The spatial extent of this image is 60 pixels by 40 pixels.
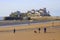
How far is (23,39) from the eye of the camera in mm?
20312

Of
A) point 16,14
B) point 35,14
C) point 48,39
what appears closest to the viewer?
point 48,39

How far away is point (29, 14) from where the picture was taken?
102m

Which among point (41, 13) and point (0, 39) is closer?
point (0, 39)

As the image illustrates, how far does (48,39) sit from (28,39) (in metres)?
2.00

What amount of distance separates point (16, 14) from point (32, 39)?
79508 mm

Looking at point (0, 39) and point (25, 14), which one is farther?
point (25, 14)

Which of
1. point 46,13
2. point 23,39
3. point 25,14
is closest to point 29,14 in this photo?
point 25,14

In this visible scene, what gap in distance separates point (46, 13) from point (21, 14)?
15.9 meters

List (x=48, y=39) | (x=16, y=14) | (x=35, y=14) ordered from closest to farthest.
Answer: (x=48, y=39) < (x=16, y=14) < (x=35, y=14)

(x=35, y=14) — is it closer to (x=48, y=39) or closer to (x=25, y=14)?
(x=25, y=14)

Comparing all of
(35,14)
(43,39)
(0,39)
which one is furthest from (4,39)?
(35,14)

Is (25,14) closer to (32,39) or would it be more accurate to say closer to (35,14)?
(35,14)

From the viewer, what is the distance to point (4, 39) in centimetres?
2027

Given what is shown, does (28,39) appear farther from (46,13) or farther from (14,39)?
(46,13)
